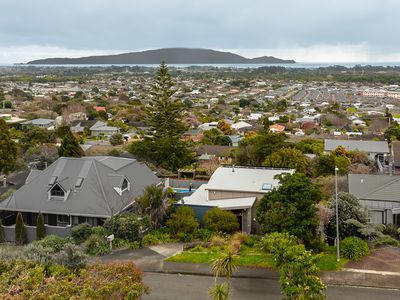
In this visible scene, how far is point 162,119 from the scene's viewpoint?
4416 centimetres

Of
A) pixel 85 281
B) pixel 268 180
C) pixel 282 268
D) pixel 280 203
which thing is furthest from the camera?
pixel 268 180

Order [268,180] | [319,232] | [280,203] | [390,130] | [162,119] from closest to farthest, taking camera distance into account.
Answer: [280,203]
[319,232]
[268,180]
[162,119]
[390,130]

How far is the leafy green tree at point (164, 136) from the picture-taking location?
41875 mm

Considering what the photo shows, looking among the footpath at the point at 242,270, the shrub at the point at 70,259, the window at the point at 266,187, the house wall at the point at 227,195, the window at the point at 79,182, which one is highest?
the window at the point at 79,182

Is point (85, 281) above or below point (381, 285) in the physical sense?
above

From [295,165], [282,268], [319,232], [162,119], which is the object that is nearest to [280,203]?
[319,232]

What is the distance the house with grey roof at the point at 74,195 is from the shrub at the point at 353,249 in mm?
10748

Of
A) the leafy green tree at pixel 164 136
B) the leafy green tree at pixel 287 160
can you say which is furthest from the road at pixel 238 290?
the leafy green tree at pixel 164 136

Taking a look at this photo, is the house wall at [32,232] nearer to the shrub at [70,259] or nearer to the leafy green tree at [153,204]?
the leafy green tree at [153,204]

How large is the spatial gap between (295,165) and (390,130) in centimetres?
3235

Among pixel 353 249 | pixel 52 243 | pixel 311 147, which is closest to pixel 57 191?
pixel 52 243

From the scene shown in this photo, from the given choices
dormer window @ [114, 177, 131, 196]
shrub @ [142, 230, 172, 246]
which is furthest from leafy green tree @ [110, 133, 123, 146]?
shrub @ [142, 230, 172, 246]

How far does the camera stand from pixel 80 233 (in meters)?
22.2

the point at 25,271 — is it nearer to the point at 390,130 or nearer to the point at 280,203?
the point at 280,203
